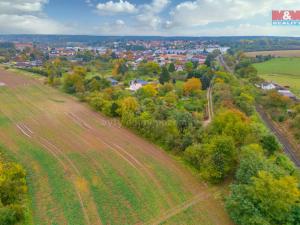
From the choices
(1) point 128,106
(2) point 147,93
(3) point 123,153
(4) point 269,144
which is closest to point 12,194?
(3) point 123,153

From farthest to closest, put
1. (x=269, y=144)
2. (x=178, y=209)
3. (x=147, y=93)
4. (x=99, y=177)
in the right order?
1. (x=147, y=93)
2. (x=269, y=144)
3. (x=99, y=177)
4. (x=178, y=209)

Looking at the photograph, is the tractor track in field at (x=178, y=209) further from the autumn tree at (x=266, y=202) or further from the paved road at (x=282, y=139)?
the paved road at (x=282, y=139)

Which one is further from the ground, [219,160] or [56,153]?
[219,160]

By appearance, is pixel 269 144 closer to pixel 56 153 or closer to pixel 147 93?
pixel 56 153

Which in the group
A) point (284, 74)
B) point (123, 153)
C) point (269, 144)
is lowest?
point (123, 153)

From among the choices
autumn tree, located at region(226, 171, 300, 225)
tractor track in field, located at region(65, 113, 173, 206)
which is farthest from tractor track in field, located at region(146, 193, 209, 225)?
autumn tree, located at region(226, 171, 300, 225)

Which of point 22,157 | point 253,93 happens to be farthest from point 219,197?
point 253,93

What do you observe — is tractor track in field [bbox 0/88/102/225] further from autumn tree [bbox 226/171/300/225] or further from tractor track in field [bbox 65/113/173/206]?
autumn tree [bbox 226/171/300/225]

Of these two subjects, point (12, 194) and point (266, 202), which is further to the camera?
point (12, 194)

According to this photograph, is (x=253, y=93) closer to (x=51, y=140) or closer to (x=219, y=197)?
(x=219, y=197)
